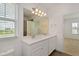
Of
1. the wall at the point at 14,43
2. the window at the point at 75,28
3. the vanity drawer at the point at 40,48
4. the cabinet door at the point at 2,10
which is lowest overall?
the vanity drawer at the point at 40,48

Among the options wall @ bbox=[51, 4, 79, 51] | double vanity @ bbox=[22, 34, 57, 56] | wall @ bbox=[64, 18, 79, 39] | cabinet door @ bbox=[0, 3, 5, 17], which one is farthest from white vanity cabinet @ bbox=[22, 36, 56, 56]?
cabinet door @ bbox=[0, 3, 5, 17]

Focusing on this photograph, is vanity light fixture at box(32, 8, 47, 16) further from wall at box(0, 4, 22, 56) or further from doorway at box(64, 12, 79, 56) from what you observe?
doorway at box(64, 12, 79, 56)

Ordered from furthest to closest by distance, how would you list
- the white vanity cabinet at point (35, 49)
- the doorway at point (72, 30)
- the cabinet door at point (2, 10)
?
the doorway at point (72, 30) < the white vanity cabinet at point (35, 49) < the cabinet door at point (2, 10)

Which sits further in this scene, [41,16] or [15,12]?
[41,16]

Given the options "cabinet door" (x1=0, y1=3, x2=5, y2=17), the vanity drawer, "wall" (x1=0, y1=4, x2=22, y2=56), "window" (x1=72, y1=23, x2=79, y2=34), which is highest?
"cabinet door" (x1=0, y1=3, x2=5, y2=17)

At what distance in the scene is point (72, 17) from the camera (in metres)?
1.36

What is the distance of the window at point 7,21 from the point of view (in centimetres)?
109

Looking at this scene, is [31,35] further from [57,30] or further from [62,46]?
[62,46]

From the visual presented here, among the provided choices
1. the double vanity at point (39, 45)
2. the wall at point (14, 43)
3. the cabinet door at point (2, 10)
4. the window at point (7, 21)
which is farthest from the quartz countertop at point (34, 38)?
the cabinet door at point (2, 10)

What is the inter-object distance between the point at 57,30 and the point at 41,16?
1.17ft

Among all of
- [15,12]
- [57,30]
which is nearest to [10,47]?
[15,12]

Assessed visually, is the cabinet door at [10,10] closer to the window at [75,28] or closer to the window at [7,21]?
the window at [7,21]

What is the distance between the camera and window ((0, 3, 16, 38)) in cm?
109

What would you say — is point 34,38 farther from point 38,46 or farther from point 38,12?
point 38,12
